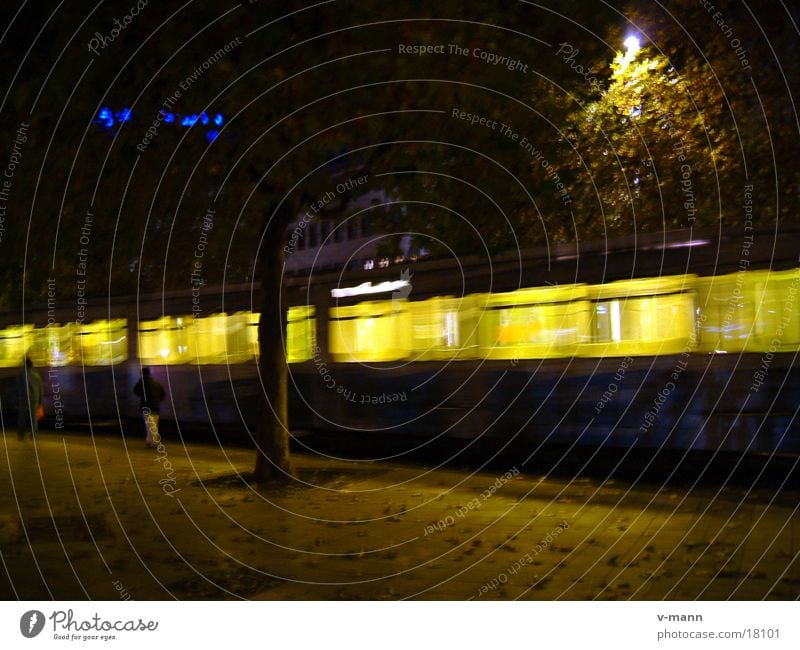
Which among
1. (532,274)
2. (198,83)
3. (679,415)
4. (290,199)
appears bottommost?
(679,415)

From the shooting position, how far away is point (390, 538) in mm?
8766

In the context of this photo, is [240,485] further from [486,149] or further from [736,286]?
[736,286]

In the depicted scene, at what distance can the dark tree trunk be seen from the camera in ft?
38.9

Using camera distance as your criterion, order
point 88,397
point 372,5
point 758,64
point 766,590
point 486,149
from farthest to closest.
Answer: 1. point 88,397
2. point 758,64
3. point 486,149
4. point 372,5
5. point 766,590

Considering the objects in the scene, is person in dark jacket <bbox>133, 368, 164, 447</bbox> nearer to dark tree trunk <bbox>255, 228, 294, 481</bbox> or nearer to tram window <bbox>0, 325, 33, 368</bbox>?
dark tree trunk <bbox>255, 228, 294, 481</bbox>

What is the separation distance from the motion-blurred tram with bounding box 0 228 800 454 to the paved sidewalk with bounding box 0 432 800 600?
1.32m

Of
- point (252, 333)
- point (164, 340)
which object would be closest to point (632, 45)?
point (252, 333)

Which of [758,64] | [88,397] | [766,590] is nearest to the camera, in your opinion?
[766,590]

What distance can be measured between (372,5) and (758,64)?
556 cm

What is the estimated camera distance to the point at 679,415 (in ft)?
40.7

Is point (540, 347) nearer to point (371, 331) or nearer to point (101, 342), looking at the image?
point (371, 331)

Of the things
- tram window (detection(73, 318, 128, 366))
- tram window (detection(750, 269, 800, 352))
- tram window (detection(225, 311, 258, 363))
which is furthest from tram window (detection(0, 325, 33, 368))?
tram window (detection(750, 269, 800, 352))

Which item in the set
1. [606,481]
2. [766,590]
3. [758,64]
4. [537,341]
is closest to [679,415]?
[606,481]

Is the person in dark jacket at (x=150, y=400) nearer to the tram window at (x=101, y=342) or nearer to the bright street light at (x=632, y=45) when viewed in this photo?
the tram window at (x=101, y=342)
